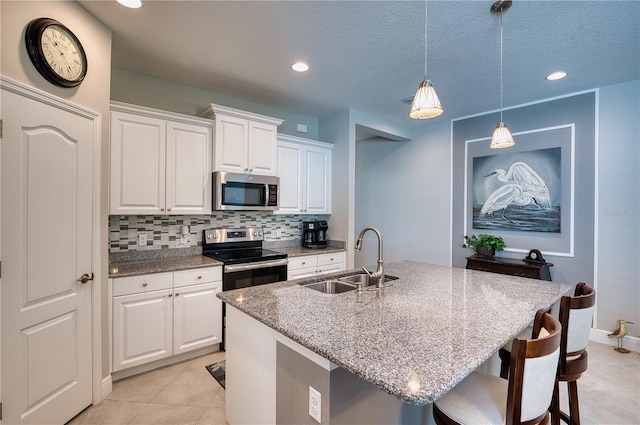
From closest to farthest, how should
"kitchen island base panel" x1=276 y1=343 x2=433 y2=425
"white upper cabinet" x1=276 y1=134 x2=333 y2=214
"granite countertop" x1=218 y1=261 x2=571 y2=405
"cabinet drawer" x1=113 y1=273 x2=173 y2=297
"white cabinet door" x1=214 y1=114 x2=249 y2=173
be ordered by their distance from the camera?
1. "granite countertop" x1=218 y1=261 x2=571 y2=405
2. "kitchen island base panel" x1=276 y1=343 x2=433 y2=425
3. "cabinet drawer" x1=113 y1=273 x2=173 y2=297
4. "white cabinet door" x1=214 y1=114 x2=249 y2=173
5. "white upper cabinet" x1=276 y1=134 x2=333 y2=214

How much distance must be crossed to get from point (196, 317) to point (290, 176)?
192cm

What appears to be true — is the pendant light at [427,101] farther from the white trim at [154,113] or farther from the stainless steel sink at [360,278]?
the white trim at [154,113]

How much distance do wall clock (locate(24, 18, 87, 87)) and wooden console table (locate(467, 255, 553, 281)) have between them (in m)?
4.18

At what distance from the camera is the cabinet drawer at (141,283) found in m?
2.33

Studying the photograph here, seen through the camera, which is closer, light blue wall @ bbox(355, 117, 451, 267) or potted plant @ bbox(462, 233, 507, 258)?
potted plant @ bbox(462, 233, 507, 258)

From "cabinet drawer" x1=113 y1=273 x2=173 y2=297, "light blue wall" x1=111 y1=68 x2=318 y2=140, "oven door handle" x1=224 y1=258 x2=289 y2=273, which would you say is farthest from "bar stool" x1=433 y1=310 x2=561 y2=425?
"light blue wall" x1=111 y1=68 x2=318 y2=140

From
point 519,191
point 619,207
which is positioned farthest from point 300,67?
point 619,207

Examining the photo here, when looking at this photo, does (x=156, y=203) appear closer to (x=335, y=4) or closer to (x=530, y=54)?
(x=335, y=4)

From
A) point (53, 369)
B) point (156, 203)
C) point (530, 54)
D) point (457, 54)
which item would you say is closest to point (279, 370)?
point (53, 369)

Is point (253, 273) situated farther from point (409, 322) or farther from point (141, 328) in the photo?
point (409, 322)

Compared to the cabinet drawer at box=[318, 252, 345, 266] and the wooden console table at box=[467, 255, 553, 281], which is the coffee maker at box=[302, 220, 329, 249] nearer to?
the cabinet drawer at box=[318, 252, 345, 266]

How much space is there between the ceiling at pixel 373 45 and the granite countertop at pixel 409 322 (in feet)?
5.98

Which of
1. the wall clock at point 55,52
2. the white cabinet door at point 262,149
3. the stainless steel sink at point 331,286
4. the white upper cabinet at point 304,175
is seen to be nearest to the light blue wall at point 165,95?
the white cabinet door at point 262,149

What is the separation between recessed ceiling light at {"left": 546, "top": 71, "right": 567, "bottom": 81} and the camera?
286cm
